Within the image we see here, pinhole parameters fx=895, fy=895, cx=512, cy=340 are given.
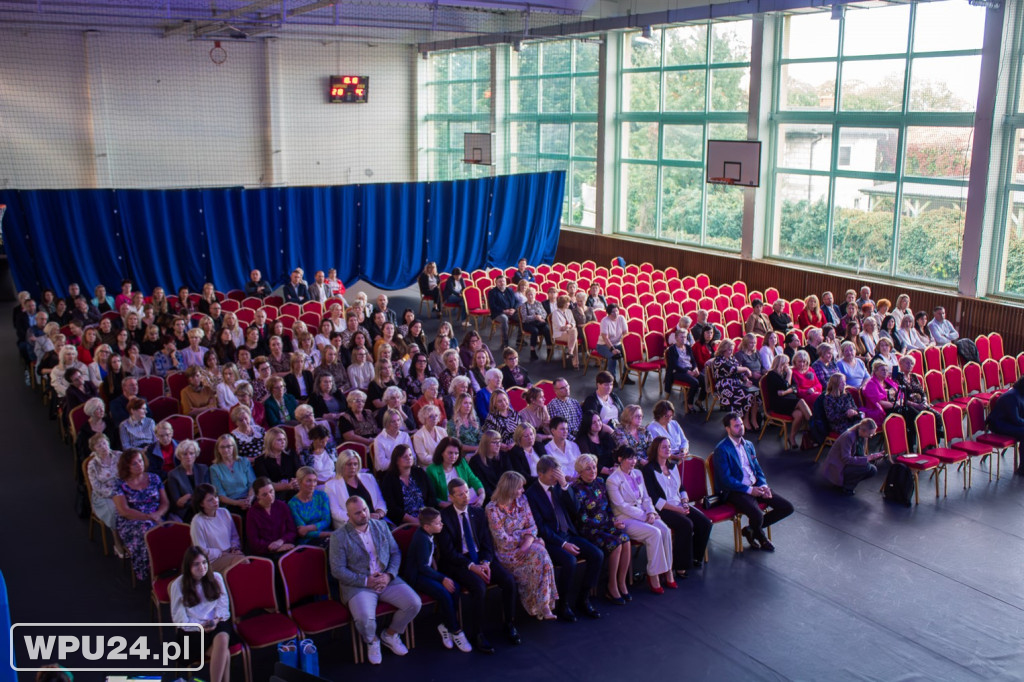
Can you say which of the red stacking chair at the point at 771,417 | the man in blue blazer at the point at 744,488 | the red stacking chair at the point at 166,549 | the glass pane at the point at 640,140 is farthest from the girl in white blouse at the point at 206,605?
the glass pane at the point at 640,140

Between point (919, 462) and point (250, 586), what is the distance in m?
5.89

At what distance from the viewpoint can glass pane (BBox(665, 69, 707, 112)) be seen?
1641 cm

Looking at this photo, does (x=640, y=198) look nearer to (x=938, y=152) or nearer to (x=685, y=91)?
(x=685, y=91)

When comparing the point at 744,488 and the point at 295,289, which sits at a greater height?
the point at 295,289

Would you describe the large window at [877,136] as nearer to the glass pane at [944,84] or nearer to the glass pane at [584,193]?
the glass pane at [944,84]

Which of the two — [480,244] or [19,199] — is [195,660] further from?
[480,244]

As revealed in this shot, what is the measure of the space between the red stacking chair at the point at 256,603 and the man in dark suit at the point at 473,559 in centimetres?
108

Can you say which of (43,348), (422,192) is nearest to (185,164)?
(422,192)

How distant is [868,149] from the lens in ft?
46.3

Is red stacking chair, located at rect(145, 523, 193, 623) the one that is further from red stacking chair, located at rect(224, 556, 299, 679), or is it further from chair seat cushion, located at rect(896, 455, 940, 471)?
chair seat cushion, located at rect(896, 455, 940, 471)

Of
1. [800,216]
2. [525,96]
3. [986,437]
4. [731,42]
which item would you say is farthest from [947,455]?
[525,96]

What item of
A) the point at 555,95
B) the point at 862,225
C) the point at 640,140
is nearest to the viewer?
the point at 862,225

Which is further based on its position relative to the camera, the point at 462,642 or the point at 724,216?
the point at 724,216

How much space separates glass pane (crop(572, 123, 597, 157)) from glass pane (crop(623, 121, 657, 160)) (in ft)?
2.62
